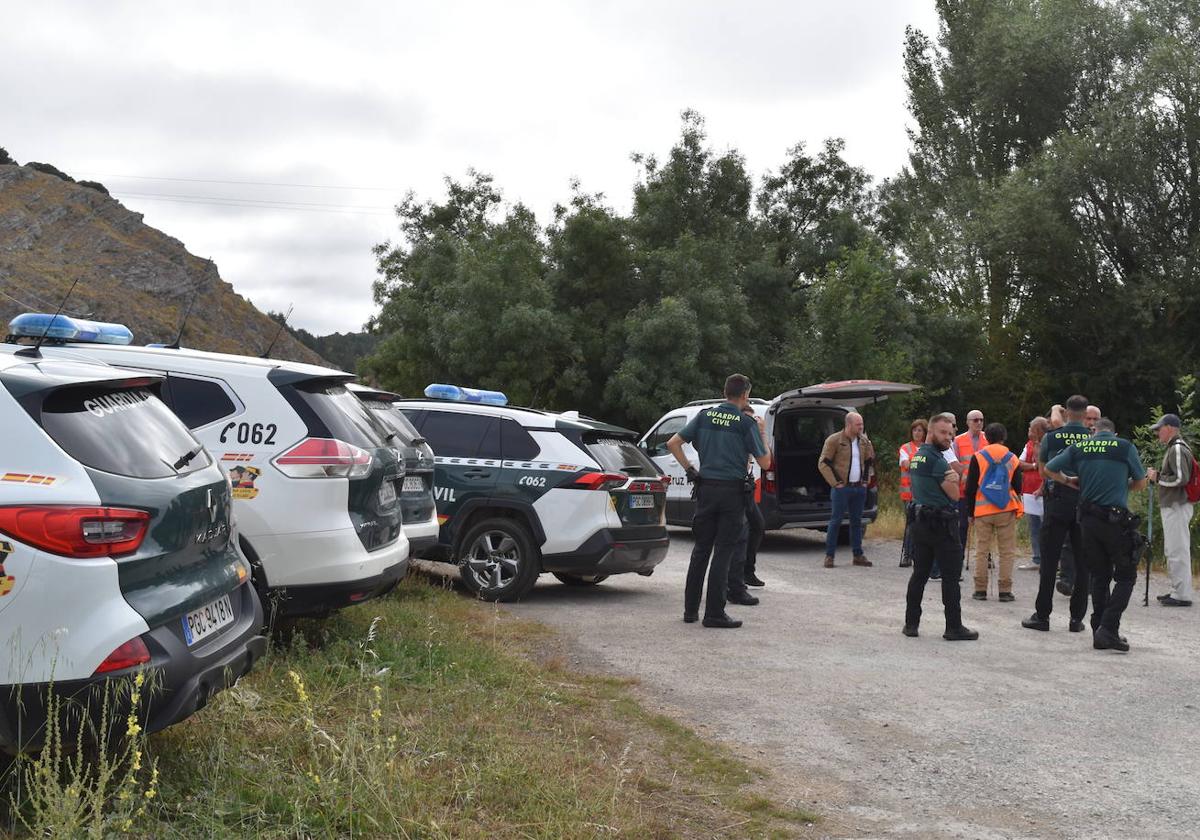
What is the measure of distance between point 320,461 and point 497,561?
163 inches

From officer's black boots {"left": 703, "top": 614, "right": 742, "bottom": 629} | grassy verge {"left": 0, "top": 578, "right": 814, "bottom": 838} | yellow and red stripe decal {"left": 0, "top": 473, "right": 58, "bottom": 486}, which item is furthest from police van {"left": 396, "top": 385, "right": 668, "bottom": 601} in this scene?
yellow and red stripe decal {"left": 0, "top": 473, "right": 58, "bottom": 486}

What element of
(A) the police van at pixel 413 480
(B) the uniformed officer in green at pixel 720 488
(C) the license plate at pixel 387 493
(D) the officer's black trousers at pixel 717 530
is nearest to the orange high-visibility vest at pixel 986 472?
(B) the uniformed officer in green at pixel 720 488

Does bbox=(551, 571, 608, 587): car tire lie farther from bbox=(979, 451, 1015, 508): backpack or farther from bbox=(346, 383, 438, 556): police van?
bbox=(979, 451, 1015, 508): backpack

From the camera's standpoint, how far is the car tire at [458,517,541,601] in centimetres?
1089

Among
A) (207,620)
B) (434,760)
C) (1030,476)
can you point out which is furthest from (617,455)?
(207,620)

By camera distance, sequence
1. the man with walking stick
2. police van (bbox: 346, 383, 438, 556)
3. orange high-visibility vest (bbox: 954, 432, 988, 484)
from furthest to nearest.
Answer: orange high-visibility vest (bbox: 954, 432, 988, 484) → the man with walking stick → police van (bbox: 346, 383, 438, 556)

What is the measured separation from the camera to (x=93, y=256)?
9575cm

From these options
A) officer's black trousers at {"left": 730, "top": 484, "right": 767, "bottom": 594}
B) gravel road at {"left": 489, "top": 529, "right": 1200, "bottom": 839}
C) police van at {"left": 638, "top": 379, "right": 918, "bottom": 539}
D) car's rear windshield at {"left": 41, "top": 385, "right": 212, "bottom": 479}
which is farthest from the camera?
police van at {"left": 638, "top": 379, "right": 918, "bottom": 539}

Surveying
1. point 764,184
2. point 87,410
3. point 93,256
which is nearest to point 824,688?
point 87,410

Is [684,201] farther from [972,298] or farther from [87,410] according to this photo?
[87,410]

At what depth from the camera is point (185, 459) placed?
4.92 meters

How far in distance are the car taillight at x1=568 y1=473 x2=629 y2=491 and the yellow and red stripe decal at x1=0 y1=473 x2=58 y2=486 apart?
22.9ft

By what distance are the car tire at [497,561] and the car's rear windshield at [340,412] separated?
3125 mm

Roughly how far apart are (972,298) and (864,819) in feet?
105
